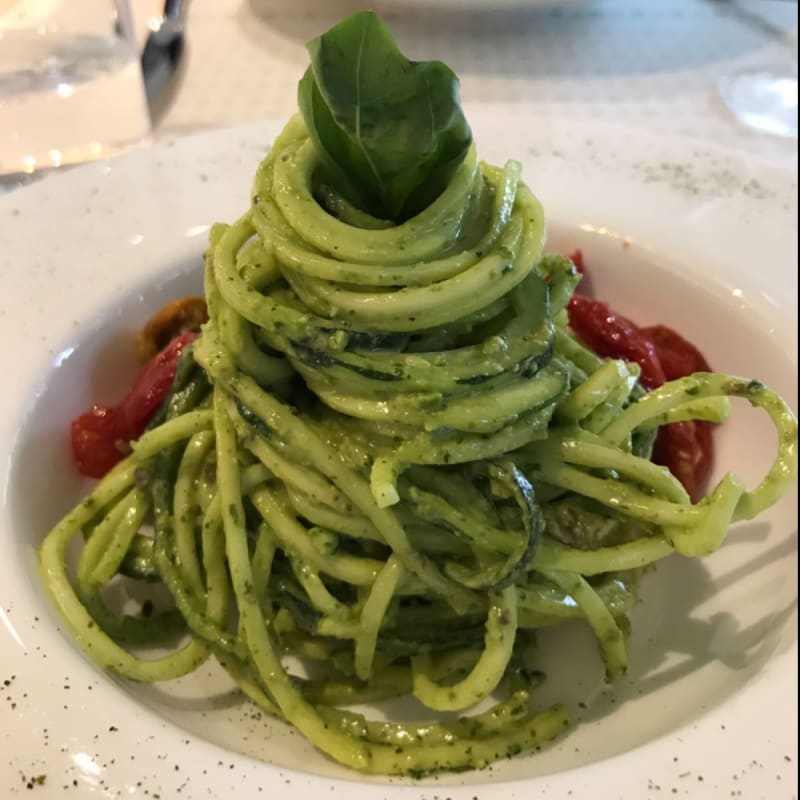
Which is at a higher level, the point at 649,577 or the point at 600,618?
the point at 600,618

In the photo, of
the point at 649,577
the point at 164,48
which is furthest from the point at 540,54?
the point at 649,577

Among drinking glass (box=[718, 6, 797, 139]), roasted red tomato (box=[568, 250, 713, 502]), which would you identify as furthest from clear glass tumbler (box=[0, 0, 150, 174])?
drinking glass (box=[718, 6, 797, 139])

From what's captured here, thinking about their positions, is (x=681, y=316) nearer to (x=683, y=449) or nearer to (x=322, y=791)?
(x=683, y=449)

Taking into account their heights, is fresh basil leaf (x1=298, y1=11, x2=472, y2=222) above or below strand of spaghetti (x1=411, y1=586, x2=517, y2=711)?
above

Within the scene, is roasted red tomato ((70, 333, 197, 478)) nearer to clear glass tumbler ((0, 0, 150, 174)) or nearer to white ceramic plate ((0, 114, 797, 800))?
white ceramic plate ((0, 114, 797, 800))

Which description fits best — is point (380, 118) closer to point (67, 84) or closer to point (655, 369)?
point (655, 369)

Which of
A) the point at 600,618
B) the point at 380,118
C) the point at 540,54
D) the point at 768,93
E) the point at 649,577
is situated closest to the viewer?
the point at 380,118

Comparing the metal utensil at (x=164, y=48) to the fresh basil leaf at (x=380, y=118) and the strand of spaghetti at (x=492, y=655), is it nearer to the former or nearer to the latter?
the fresh basil leaf at (x=380, y=118)
